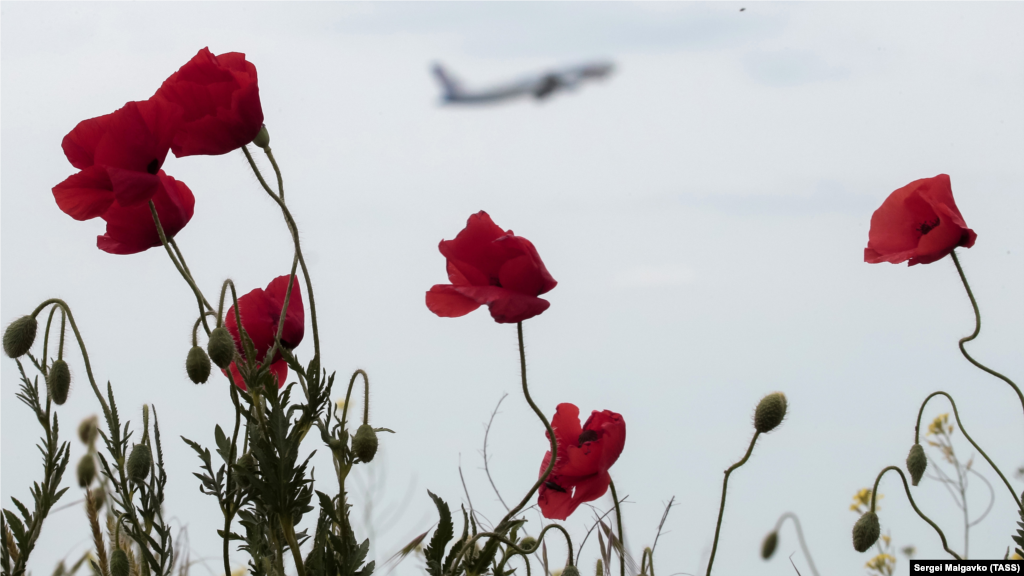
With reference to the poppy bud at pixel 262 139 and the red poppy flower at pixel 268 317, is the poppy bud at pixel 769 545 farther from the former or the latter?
the poppy bud at pixel 262 139

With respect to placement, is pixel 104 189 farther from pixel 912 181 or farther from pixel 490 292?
pixel 912 181

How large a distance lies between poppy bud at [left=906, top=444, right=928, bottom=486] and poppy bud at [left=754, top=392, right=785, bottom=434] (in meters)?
0.26

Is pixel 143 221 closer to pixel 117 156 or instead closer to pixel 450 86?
pixel 117 156

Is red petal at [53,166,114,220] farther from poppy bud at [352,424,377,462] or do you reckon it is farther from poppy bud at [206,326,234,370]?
poppy bud at [352,424,377,462]

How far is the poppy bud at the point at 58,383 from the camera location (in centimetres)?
129

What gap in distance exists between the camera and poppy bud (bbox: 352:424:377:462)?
111 centimetres

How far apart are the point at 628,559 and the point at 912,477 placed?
1.30 feet

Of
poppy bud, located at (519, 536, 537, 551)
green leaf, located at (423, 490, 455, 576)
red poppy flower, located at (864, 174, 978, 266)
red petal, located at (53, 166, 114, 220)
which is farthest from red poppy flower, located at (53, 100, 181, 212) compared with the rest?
red poppy flower, located at (864, 174, 978, 266)

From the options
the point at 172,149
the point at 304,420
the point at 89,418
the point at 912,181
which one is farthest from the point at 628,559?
the point at 89,418

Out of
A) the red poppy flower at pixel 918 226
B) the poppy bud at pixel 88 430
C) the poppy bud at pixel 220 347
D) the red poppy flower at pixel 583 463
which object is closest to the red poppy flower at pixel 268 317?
the poppy bud at pixel 220 347

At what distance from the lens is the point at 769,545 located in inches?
63.2

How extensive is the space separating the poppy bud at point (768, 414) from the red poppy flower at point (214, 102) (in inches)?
26.8

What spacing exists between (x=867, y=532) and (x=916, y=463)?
11cm

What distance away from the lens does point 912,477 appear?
50.2 inches
